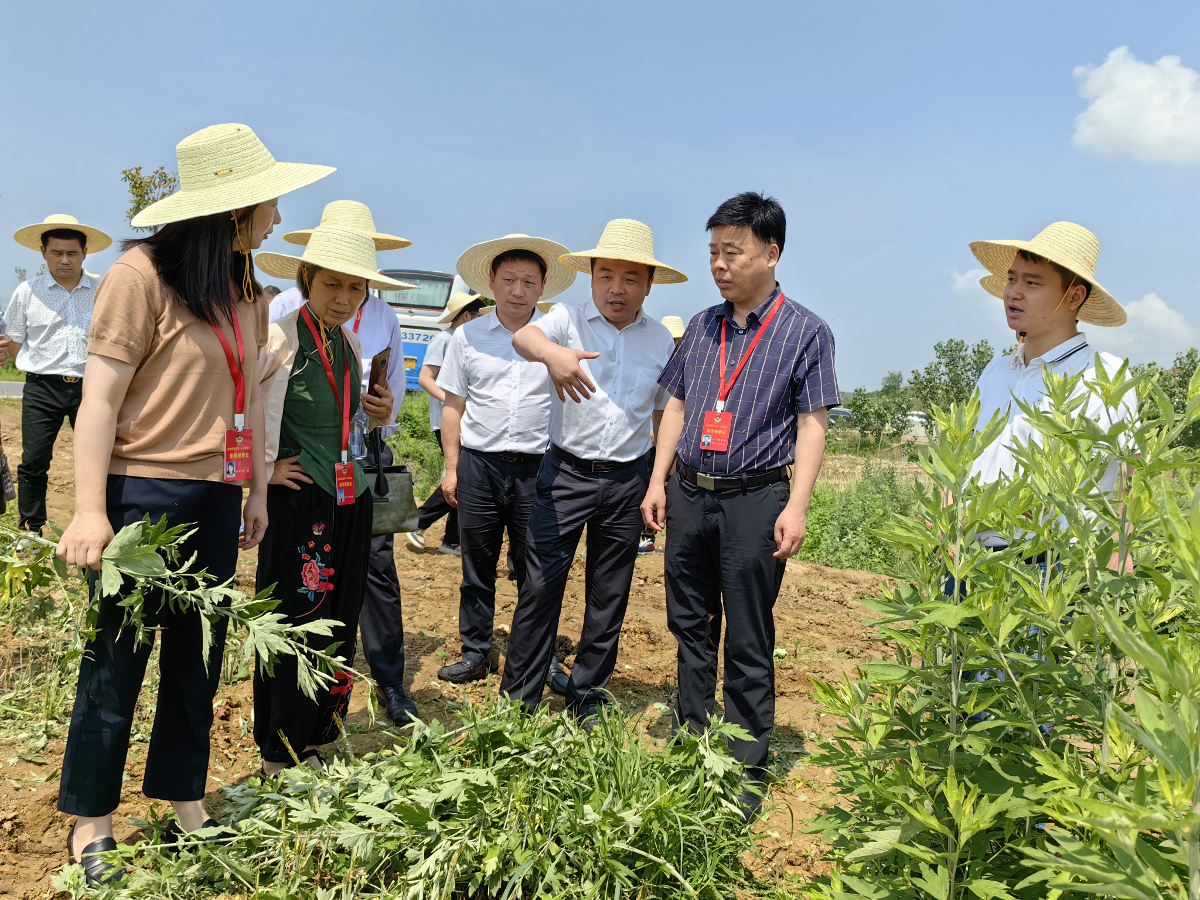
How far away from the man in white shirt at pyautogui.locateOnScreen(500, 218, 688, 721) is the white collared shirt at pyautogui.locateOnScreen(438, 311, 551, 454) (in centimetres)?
55

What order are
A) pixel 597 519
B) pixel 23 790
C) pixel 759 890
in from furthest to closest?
pixel 597 519
pixel 23 790
pixel 759 890

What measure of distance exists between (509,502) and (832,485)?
8.86 metres

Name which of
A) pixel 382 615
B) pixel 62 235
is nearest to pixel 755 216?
pixel 382 615

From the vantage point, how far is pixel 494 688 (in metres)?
4.19

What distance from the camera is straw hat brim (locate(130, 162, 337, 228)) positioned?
2.23 meters

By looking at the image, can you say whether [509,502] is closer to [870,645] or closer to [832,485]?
[870,645]

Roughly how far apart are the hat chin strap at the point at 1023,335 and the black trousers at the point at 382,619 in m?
2.57

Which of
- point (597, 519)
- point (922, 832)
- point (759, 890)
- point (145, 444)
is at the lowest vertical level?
point (759, 890)

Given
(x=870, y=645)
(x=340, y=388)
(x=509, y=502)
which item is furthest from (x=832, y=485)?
(x=340, y=388)

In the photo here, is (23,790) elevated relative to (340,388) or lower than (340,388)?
lower

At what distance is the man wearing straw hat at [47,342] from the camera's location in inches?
225

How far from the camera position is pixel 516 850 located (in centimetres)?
208

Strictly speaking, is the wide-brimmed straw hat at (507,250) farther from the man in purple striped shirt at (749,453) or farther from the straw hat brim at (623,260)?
the man in purple striped shirt at (749,453)

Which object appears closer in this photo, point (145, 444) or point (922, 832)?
point (922, 832)
